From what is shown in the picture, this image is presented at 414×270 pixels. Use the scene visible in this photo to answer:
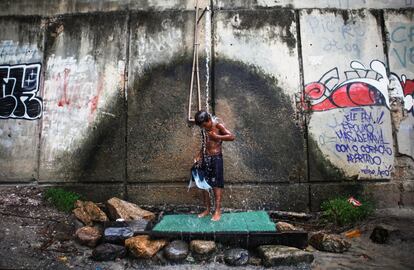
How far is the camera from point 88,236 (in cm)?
439

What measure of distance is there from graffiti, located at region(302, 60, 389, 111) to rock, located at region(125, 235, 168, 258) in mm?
3118

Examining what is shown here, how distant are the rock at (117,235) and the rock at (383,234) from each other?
122 inches

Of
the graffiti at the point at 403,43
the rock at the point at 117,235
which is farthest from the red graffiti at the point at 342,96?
the rock at the point at 117,235

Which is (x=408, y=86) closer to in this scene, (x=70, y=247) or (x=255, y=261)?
(x=255, y=261)

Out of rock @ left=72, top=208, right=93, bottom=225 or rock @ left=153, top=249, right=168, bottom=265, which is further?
rock @ left=72, top=208, right=93, bottom=225

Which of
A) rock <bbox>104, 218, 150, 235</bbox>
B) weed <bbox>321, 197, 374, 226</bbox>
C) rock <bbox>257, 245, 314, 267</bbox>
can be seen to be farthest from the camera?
weed <bbox>321, 197, 374, 226</bbox>

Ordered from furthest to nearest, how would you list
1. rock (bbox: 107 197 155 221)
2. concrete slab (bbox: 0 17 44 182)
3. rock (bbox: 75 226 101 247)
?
concrete slab (bbox: 0 17 44 182), rock (bbox: 107 197 155 221), rock (bbox: 75 226 101 247)

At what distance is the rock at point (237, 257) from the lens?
398cm

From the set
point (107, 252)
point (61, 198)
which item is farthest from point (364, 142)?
point (61, 198)

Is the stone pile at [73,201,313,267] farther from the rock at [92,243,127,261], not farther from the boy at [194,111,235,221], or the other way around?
the boy at [194,111,235,221]

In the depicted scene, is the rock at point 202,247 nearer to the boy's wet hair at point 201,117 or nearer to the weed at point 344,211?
the boy's wet hair at point 201,117

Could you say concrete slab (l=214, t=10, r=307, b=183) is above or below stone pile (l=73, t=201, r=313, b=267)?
above

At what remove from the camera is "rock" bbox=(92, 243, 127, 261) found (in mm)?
4086

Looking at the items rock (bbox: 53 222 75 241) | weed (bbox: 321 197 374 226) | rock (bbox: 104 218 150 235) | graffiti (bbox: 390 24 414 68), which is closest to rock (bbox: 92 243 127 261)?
rock (bbox: 104 218 150 235)
